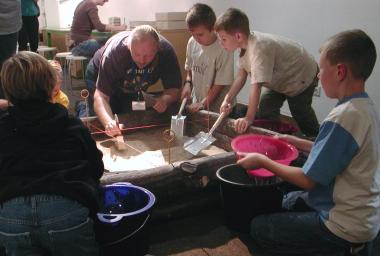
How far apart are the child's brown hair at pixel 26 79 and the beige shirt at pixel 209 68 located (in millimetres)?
1467

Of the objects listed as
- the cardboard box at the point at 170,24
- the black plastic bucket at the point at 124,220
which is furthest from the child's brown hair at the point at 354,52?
the cardboard box at the point at 170,24

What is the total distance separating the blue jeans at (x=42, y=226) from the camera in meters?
1.12

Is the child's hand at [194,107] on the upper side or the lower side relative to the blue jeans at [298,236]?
upper

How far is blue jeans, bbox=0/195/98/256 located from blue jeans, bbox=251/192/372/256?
2.28 ft

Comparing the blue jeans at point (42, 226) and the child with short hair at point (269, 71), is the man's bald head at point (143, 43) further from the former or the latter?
the blue jeans at point (42, 226)

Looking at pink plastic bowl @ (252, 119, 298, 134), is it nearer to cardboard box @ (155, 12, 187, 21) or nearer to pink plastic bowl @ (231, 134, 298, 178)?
pink plastic bowl @ (231, 134, 298, 178)

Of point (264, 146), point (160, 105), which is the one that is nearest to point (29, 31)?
point (160, 105)

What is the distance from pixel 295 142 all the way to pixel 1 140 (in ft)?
3.89

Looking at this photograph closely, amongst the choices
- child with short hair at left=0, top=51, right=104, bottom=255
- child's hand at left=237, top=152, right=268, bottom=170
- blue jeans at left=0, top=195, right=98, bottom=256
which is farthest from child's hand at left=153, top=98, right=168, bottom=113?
blue jeans at left=0, top=195, right=98, bottom=256

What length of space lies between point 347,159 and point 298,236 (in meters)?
0.35

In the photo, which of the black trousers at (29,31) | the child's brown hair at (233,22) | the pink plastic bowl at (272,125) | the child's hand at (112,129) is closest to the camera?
the child's brown hair at (233,22)


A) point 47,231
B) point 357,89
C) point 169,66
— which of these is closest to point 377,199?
point 357,89

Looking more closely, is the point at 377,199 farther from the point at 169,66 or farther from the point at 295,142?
the point at 169,66

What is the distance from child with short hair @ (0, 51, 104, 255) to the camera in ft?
3.68
